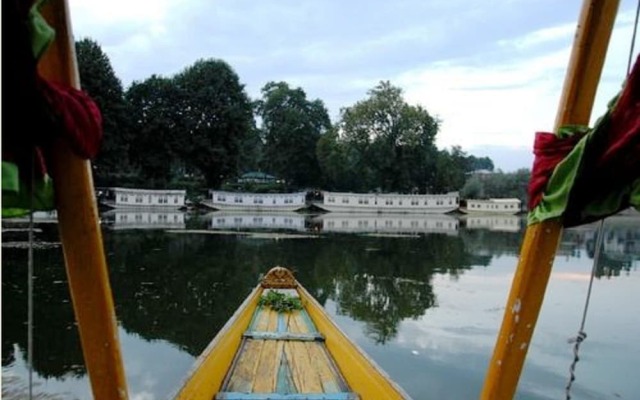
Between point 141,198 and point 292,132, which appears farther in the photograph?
point 292,132

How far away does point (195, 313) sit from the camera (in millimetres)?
10164

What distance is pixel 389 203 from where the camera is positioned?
50.0 m

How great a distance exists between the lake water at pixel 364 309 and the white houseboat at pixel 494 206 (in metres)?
29.4

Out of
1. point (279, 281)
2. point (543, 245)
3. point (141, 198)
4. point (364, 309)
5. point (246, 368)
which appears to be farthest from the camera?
point (141, 198)

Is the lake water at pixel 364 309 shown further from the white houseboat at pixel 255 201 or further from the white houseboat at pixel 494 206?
the white houseboat at pixel 494 206

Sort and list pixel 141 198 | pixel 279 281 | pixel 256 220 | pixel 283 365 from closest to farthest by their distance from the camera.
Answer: pixel 283 365 < pixel 279 281 < pixel 256 220 < pixel 141 198

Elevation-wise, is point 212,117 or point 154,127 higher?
point 212,117

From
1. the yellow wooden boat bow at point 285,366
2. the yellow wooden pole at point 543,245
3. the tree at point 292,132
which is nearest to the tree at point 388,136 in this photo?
the tree at point 292,132

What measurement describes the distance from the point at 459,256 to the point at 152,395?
51.1 ft

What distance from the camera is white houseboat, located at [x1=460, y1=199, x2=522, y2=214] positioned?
169 ft

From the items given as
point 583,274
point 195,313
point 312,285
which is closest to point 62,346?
point 195,313

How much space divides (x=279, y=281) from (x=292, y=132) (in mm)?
43650

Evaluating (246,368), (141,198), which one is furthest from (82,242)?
(141,198)

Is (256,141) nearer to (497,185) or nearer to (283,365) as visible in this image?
(497,185)
